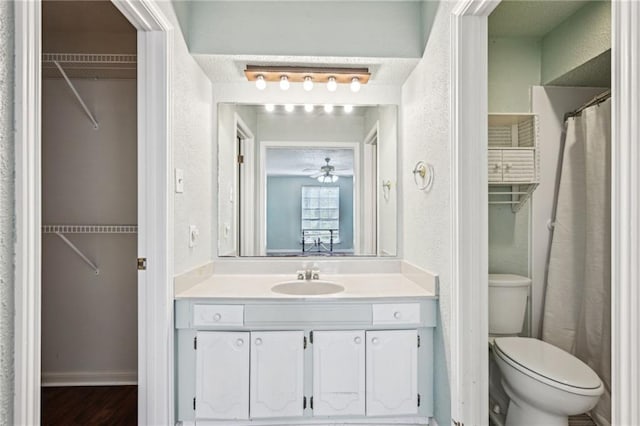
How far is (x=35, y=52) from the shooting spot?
93 centimetres

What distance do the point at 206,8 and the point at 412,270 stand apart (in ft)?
6.40

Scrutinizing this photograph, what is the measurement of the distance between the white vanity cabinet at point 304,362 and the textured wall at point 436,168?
136 millimetres

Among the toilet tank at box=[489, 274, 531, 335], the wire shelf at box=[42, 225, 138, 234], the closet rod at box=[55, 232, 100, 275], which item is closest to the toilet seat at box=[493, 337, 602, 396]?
the toilet tank at box=[489, 274, 531, 335]

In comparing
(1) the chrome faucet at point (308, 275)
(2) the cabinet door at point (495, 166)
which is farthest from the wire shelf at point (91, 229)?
(2) the cabinet door at point (495, 166)

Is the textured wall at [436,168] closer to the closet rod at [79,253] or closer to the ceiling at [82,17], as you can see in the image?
the ceiling at [82,17]

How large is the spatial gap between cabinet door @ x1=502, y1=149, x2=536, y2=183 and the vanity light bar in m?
1.02

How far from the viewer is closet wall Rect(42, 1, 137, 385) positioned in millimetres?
2439

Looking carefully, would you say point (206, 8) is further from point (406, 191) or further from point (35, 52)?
point (406, 191)

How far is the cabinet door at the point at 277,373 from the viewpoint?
6.06 feet

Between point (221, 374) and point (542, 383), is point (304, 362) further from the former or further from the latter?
point (542, 383)

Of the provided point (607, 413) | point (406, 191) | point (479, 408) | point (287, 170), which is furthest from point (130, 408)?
point (607, 413)

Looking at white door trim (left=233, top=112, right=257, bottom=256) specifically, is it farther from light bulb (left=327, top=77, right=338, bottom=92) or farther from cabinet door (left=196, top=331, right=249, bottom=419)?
cabinet door (left=196, top=331, right=249, bottom=419)

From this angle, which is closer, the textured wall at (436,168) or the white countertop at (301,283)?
the textured wall at (436,168)

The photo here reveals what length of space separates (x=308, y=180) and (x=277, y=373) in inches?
48.4
